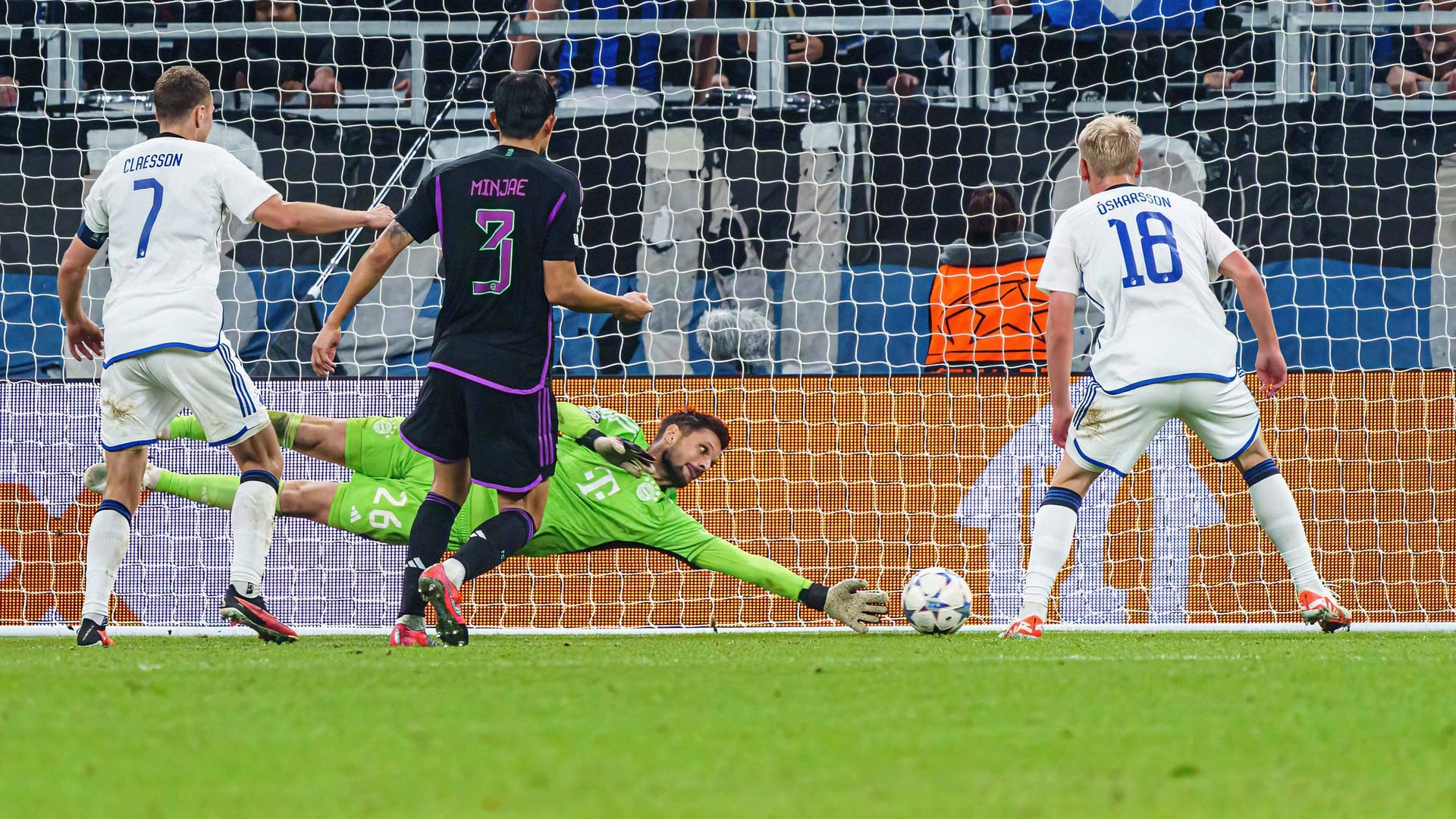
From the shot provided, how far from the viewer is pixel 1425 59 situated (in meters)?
9.11

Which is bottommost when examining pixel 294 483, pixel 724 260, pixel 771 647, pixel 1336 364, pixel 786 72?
pixel 771 647

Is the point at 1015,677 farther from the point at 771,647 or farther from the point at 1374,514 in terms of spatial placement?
the point at 1374,514

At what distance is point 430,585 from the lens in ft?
14.1

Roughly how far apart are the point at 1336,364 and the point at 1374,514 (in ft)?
6.04

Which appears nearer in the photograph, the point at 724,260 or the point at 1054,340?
the point at 1054,340

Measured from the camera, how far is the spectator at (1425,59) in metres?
8.94

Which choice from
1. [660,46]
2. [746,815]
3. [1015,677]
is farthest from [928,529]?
[746,815]

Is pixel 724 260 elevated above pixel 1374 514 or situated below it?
above

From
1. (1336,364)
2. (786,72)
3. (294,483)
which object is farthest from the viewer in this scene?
(786,72)

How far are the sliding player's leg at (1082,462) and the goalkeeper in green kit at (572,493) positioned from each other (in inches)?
24.3

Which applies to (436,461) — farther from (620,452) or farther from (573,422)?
(573,422)

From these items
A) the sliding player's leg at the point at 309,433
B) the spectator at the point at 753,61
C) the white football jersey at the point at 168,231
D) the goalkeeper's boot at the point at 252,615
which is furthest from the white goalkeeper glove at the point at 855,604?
the spectator at the point at 753,61

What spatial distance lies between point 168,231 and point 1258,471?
3.24m

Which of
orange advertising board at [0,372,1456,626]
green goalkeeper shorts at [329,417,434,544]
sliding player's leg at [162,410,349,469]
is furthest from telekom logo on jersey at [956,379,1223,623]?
sliding player's leg at [162,410,349,469]
